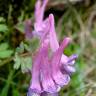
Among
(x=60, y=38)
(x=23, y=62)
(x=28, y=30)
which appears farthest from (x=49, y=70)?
(x=60, y=38)

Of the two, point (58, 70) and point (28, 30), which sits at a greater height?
point (28, 30)

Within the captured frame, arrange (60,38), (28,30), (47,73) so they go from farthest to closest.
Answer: (60,38), (28,30), (47,73)

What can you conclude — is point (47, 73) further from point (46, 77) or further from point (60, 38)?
point (60, 38)

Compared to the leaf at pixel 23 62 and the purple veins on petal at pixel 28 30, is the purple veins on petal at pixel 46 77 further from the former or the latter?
the purple veins on petal at pixel 28 30

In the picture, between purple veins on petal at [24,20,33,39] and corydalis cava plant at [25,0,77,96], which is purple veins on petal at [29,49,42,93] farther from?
purple veins on petal at [24,20,33,39]

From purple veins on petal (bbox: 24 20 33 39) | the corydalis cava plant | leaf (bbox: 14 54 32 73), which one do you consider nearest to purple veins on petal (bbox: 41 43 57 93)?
the corydalis cava plant

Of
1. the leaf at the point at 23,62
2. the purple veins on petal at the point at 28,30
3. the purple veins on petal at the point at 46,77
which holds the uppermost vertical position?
the purple veins on petal at the point at 28,30

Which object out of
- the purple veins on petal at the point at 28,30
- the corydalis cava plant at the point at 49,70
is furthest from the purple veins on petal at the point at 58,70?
the purple veins on petal at the point at 28,30

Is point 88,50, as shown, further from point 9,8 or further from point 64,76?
point 64,76
